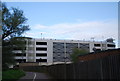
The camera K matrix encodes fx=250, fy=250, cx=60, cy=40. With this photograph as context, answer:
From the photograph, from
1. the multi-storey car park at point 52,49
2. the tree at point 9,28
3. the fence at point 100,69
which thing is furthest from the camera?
the multi-storey car park at point 52,49

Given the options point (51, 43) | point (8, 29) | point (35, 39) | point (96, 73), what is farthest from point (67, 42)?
point (96, 73)

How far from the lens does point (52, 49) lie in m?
114

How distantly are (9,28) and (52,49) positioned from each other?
3058 inches

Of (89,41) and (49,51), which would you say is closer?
(49,51)

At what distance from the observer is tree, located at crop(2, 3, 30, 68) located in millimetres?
34500

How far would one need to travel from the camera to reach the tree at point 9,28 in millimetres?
34500

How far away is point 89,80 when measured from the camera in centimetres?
1271

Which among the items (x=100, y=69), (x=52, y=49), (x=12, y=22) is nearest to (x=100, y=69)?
(x=100, y=69)

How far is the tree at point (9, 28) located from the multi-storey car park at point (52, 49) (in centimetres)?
6587

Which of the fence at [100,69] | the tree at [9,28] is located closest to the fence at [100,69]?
the fence at [100,69]

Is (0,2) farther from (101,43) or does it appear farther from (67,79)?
(101,43)

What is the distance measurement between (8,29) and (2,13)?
278 centimetres

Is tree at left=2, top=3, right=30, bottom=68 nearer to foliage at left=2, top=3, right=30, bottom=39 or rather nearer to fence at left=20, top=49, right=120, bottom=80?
foliage at left=2, top=3, right=30, bottom=39

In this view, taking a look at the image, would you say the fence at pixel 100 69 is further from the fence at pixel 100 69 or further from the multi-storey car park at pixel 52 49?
the multi-storey car park at pixel 52 49
